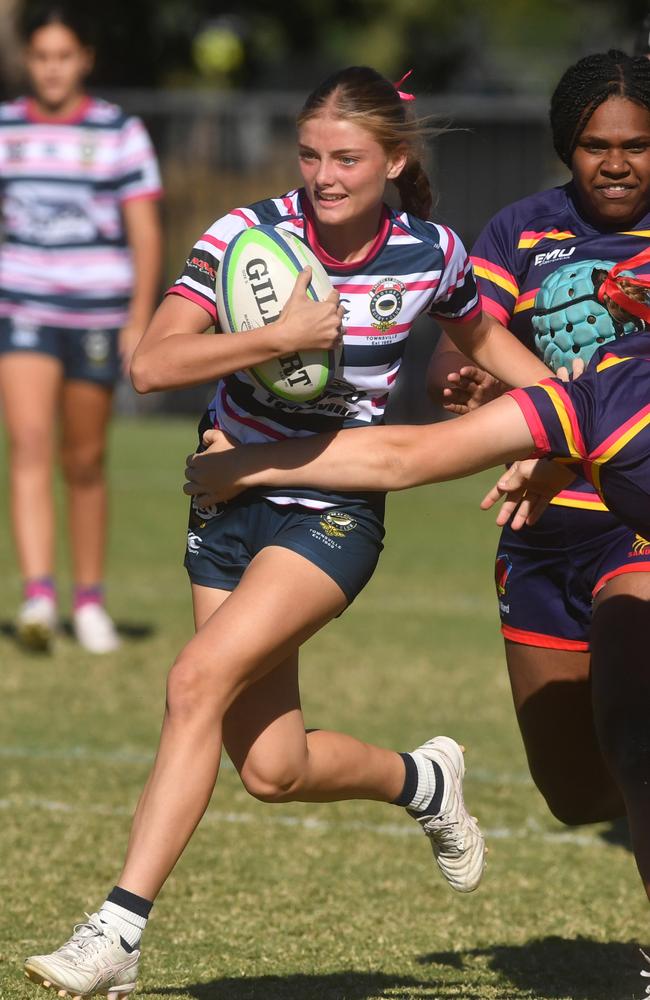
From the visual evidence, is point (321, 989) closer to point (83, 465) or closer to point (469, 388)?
point (469, 388)

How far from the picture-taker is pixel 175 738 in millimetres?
4066

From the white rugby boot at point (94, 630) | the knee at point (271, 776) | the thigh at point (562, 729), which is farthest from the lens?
the white rugby boot at point (94, 630)

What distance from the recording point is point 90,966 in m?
3.82

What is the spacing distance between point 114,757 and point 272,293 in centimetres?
342

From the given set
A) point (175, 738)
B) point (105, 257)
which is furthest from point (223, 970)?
point (105, 257)

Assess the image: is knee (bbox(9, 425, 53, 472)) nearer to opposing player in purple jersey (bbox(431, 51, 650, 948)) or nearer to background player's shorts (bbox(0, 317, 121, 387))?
background player's shorts (bbox(0, 317, 121, 387))

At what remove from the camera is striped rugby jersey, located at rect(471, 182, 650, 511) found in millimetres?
4742

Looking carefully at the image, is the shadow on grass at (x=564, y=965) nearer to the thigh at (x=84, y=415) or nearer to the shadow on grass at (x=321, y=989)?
the shadow on grass at (x=321, y=989)

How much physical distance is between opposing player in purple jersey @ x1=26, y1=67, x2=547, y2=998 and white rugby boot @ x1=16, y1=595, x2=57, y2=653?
405cm

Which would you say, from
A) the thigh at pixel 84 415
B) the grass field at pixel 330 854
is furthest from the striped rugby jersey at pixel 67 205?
the grass field at pixel 330 854

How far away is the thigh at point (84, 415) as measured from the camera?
8930mm

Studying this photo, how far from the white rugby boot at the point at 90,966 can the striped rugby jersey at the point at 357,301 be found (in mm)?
1183

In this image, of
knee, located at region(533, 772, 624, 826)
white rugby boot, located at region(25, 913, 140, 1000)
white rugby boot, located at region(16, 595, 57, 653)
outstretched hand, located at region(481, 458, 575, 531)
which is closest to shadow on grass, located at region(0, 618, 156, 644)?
white rugby boot, located at region(16, 595, 57, 653)

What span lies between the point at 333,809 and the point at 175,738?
2.58 meters
